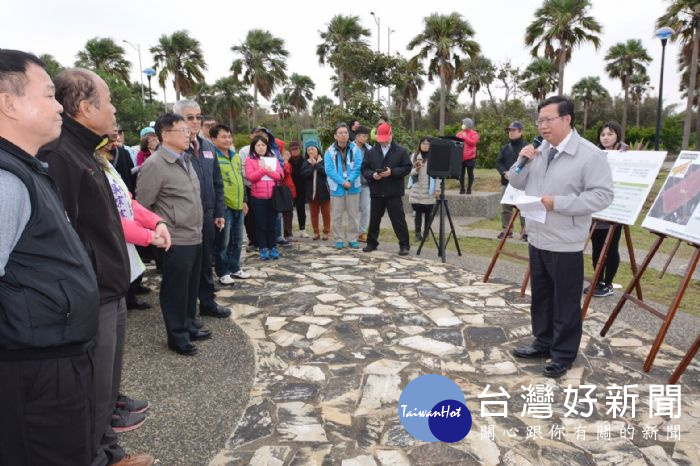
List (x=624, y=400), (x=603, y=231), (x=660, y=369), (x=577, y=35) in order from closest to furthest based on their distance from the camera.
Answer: (x=624, y=400), (x=660, y=369), (x=603, y=231), (x=577, y=35)

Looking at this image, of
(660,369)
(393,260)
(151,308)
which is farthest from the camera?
(393,260)

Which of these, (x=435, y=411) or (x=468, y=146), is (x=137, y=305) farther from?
(x=468, y=146)

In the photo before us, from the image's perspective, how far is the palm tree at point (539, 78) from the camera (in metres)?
34.7

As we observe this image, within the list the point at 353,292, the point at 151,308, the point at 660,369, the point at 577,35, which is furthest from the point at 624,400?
the point at 577,35

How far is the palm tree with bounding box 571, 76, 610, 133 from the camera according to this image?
42.5 m

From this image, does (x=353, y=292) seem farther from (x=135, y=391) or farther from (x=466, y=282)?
(x=135, y=391)

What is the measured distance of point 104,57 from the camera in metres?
33.1

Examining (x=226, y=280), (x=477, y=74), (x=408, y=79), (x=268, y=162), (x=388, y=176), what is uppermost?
(x=477, y=74)

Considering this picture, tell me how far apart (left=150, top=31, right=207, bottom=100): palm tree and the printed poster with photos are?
112ft

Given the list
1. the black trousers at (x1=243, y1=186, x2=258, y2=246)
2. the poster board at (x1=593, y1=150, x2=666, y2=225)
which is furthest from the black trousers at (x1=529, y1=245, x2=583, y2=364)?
the black trousers at (x1=243, y1=186, x2=258, y2=246)

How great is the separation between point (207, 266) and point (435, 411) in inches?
100

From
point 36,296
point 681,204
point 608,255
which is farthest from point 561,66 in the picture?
point 36,296

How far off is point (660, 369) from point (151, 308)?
4455mm

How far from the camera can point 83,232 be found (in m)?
2.04
